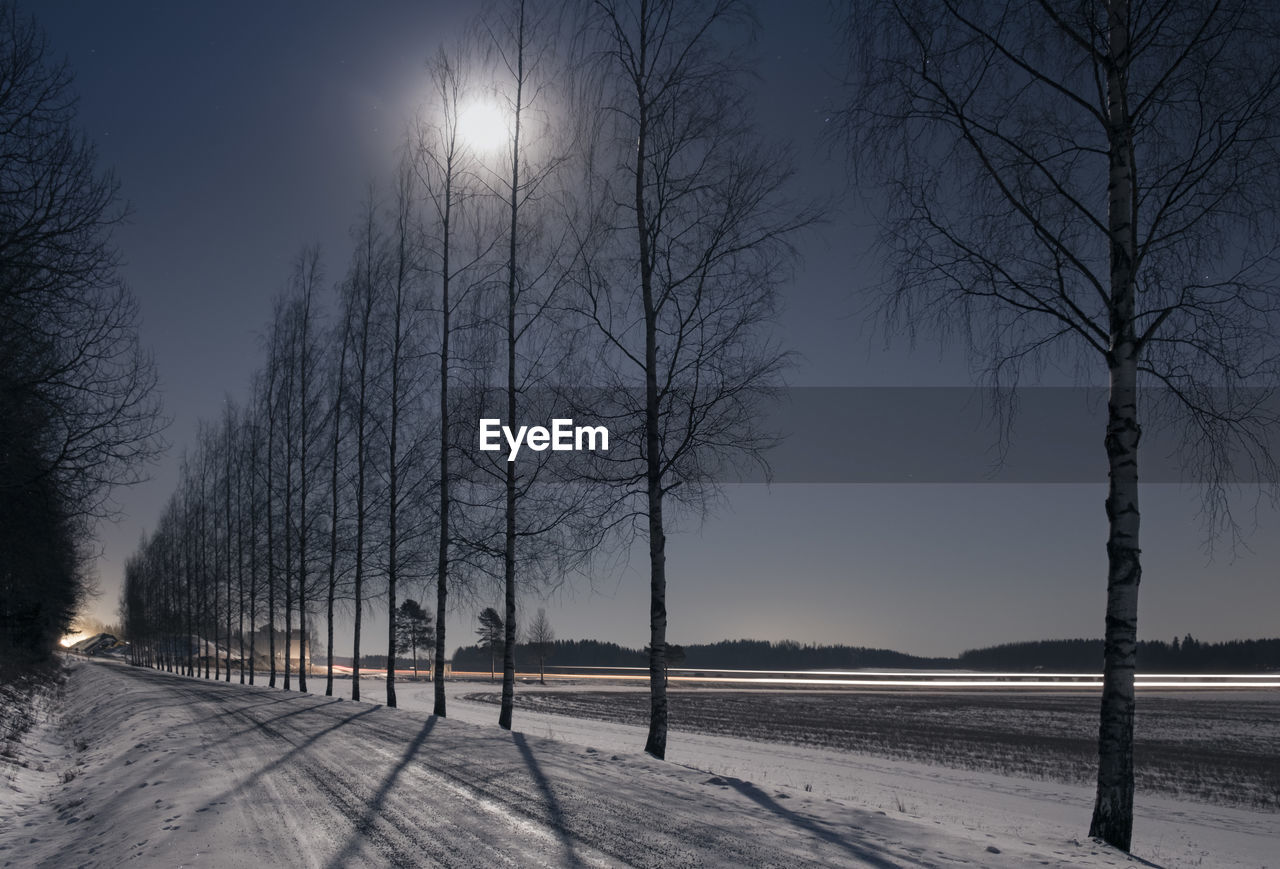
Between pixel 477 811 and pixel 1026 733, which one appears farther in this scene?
pixel 1026 733

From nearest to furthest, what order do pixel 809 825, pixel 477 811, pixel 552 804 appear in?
pixel 809 825 → pixel 477 811 → pixel 552 804

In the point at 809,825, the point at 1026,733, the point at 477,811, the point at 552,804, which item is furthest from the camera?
the point at 1026,733

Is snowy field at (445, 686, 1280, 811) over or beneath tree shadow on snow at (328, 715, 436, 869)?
beneath

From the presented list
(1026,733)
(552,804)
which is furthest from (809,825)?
(1026,733)

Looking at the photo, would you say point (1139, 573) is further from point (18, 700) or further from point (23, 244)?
point (18, 700)

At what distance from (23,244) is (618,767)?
1144 centimetres

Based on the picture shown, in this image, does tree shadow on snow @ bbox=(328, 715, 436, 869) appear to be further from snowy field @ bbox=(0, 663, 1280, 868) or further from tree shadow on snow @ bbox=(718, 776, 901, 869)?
tree shadow on snow @ bbox=(718, 776, 901, 869)

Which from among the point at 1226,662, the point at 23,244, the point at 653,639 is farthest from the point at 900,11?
the point at 1226,662

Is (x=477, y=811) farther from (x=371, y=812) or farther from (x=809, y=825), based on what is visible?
(x=809, y=825)

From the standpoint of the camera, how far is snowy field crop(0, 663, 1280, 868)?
710 cm

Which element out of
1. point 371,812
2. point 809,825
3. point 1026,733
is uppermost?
point 809,825

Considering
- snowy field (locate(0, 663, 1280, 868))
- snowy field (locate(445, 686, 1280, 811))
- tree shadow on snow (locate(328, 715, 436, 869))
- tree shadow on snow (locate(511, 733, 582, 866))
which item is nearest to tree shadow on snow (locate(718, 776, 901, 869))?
snowy field (locate(0, 663, 1280, 868))

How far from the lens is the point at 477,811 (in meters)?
8.51

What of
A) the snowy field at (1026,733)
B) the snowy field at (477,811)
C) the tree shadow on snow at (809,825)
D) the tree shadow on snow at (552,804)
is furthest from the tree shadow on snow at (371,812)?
the snowy field at (1026,733)
